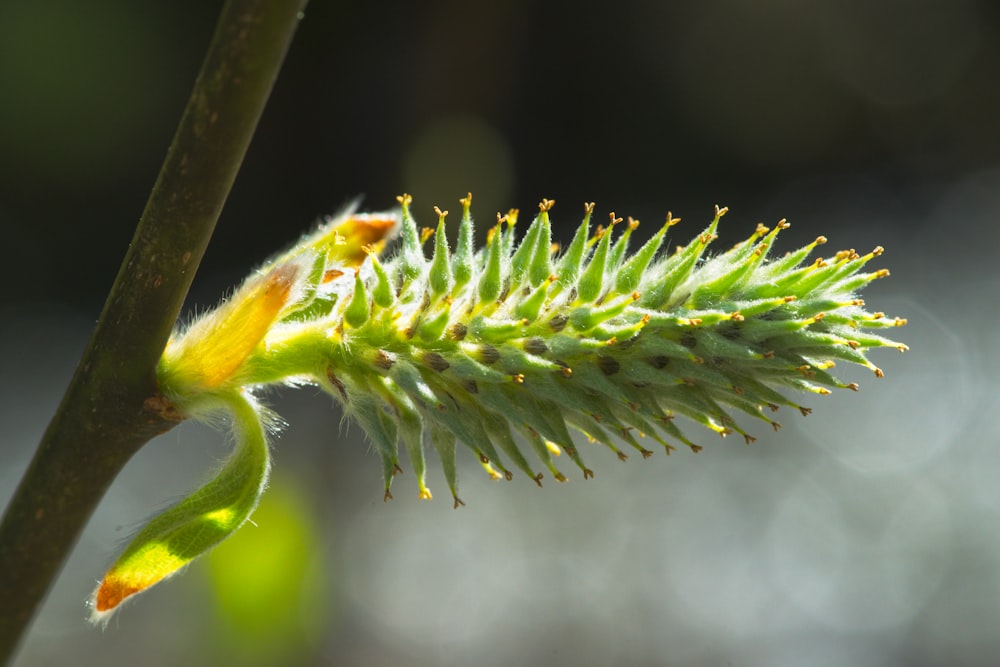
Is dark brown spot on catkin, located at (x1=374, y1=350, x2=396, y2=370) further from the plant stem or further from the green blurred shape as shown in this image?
the green blurred shape

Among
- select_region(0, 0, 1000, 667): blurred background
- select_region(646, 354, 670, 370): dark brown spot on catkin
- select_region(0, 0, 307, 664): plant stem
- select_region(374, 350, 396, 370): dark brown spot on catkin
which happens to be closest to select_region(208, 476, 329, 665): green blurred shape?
select_region(0, 0, 1000, 667): blurred background

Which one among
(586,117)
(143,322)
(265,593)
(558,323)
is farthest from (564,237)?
(143,322)

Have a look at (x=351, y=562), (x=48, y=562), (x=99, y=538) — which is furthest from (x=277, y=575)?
(x=48, y=562)

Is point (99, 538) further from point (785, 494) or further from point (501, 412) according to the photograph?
point (501, 412)

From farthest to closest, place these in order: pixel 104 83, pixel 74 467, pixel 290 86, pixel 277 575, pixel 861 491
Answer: pixel 290 86, pixel 104 83, pixel 861 491, pixel 277 575, pixel 74 467

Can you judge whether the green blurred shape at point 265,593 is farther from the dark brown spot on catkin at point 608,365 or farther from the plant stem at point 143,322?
the dark brown spot on catkin at point 608,365

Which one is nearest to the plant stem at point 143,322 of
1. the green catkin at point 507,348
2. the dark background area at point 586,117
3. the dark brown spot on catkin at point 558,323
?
the green catkin at point 507,348
